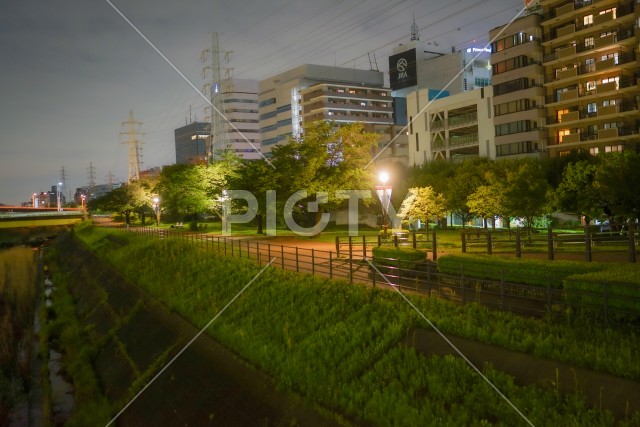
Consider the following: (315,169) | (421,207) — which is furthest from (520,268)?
(315,169)

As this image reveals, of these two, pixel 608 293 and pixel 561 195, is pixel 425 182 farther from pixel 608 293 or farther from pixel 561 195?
pixel 608 293

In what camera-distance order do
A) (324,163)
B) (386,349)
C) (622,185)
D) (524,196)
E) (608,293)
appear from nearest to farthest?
(608,293) → (386,349) → (622,185) → (524,196) → (324,163)

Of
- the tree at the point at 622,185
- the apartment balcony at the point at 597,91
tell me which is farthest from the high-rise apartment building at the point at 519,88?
the tree at the point at 622,185

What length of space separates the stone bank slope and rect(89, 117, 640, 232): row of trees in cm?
1563

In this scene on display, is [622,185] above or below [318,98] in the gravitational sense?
below

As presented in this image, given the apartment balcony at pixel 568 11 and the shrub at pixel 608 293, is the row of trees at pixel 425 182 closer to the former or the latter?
the apartment balcony at pixel 568 11

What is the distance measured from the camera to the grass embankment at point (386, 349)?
25.5 ft

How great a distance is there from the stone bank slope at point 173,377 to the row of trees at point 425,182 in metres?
15.6

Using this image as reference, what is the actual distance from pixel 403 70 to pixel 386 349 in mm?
89562

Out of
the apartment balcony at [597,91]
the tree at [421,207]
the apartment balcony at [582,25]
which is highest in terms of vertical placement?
the apartment balcony at [582,25]

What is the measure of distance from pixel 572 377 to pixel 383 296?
19.2 ft

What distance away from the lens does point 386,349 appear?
10664 millimetres

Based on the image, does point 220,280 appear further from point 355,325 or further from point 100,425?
point 355,325

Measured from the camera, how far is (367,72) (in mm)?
101500
